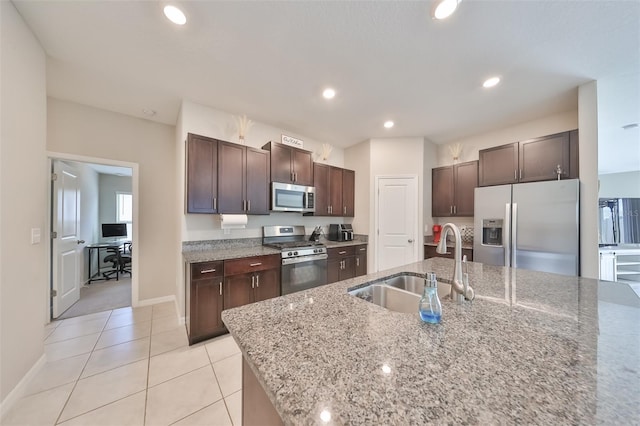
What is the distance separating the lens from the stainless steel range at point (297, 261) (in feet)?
9.32

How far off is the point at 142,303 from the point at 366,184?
3938 mm

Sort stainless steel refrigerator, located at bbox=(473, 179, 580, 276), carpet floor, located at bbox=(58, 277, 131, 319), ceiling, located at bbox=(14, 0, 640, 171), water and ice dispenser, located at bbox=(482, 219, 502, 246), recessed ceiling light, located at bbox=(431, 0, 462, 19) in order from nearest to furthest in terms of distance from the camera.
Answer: recessed ceiling light, located at bbox=(431, 0, 462, 19) → ceiling, located at bbox=(14, 0, 640, 171) → stainless steel refrigerator, located at bbox=(473, 179, 580, 276) → water and ice dispenser, located at bbox=(482, 219, 502, 246) → carpet floor, located at bbox=(58, 277, 131, 319)

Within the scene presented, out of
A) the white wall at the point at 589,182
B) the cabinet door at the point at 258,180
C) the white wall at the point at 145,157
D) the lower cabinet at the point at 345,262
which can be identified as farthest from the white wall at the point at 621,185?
the white wall at the point at 145,157

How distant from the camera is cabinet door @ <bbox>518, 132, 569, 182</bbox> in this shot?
269 cm

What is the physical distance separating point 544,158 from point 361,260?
281 centimetres

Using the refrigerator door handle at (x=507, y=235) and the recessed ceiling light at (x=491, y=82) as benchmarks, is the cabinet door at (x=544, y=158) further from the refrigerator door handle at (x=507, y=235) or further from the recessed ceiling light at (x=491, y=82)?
the recessed ceiling light at (x=491, y=82)

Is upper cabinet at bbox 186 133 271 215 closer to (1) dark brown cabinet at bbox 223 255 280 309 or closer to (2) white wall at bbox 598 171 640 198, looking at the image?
(1) dark brown cabinet at bbox 223 255 280 309

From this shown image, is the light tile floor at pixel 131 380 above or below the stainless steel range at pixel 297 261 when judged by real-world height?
below

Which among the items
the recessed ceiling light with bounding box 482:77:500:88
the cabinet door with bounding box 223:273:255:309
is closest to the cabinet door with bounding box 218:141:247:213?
the cabinet door with bounding box 223:273:255:309

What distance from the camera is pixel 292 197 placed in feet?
10.9

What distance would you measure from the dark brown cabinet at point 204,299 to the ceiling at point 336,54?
A: 195 cm

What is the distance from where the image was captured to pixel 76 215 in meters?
3.36

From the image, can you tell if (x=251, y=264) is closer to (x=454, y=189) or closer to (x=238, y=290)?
(x=238, y=290)

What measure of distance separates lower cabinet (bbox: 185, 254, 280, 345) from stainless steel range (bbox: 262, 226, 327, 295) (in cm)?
22
